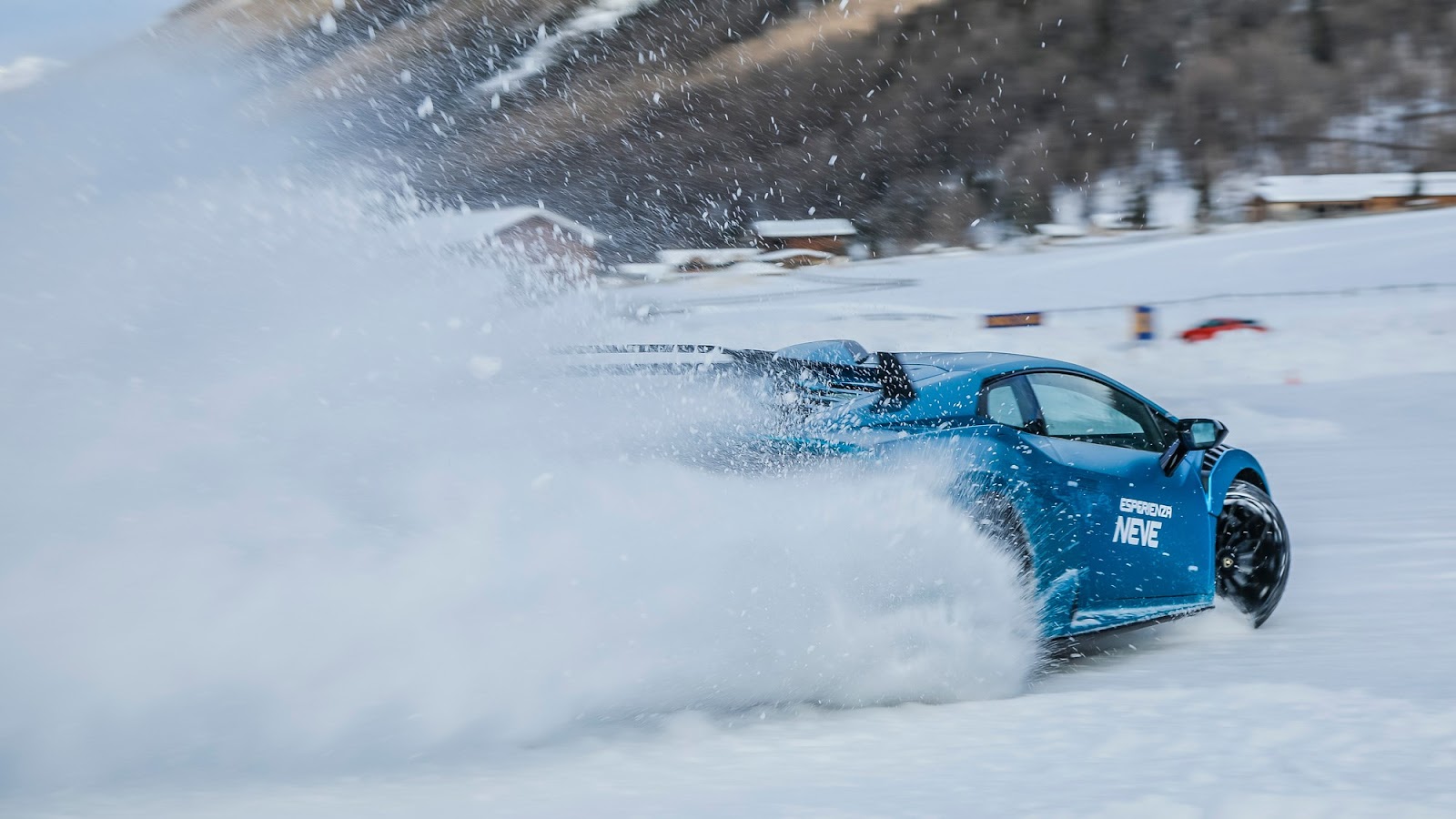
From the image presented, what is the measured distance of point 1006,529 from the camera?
492 cm

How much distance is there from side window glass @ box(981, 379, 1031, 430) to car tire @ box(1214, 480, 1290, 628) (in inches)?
57.6

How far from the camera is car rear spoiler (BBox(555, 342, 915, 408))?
16.0 feet

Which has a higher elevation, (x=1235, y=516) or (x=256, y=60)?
(x=256, y=60)

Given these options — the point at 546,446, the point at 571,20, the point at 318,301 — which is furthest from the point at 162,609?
the point at 571,20

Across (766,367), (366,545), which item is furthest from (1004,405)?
(366,545)

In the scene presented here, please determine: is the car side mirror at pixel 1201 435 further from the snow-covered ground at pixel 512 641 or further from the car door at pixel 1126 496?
the snow-covered ground at pixel 512 641

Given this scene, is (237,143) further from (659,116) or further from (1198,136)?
(659,116)

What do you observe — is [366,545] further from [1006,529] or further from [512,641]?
[1006,529]

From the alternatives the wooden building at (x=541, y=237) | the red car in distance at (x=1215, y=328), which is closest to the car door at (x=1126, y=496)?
the wooden building at (x=541, y=237)

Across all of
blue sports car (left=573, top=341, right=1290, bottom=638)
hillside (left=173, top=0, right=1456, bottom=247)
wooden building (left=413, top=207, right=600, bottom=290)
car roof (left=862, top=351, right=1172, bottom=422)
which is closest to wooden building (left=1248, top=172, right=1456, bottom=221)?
hillside (left=173, top=0, right=1456, bottom=247)

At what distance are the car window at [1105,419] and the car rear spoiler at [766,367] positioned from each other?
2.68ft

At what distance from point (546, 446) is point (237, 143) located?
13.3ft

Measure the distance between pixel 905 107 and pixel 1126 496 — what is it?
275 ft

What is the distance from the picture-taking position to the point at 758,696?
Answer: 4.41m
